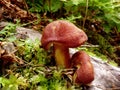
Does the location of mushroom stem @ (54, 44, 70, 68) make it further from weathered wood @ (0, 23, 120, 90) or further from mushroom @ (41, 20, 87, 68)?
weathered wood @ (0, 23, 120, 90)

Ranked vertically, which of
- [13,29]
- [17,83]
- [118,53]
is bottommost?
[118,53]

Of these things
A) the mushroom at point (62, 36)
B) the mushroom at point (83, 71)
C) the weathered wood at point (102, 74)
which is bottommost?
the weathered wood at point (102, 74)

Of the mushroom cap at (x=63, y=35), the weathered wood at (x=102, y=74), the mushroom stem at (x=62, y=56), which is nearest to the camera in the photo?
the mushroom cap at (x=63, y=35)

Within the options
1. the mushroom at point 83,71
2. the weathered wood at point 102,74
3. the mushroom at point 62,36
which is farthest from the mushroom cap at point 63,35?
the weathered wood at point 102,74

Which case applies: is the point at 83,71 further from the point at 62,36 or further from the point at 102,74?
the point at 102,74

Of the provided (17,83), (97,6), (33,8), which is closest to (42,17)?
(33,8)

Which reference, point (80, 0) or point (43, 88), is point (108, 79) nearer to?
point (43, 88)

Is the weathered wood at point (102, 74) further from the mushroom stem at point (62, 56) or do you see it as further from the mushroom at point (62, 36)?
the mushroom at point (62, 36)

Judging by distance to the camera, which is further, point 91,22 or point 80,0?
point 91,22
